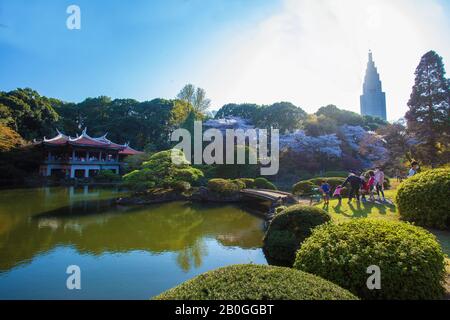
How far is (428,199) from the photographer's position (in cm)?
→ 627

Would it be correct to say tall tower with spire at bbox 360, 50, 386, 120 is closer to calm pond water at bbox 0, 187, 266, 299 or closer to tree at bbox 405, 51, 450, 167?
tree at bbox 405, 51, 450, 167

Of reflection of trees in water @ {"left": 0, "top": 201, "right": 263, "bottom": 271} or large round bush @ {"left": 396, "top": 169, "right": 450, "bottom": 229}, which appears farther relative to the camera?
reflection of trees in water @ {"left": 0, "top": 201, "right": 263, "bottom": 271}

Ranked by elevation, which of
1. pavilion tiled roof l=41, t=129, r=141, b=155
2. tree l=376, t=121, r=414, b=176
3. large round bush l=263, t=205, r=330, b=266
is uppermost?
pavilion tiled roof l=41, t=129, r=141, b=155

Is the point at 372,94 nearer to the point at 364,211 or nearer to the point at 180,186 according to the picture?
the point at 180,186

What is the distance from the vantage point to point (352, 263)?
10.1 ft

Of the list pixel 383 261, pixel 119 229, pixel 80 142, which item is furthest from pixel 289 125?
pixel 383 261

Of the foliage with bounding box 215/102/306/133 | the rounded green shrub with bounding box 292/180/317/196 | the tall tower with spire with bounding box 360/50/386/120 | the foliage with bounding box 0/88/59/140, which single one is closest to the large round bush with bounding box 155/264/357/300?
the rounded green shrub with bounding box 292/180/317/196

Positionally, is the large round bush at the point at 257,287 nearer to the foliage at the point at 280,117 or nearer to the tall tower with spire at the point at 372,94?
the foliage at the point at 280,117

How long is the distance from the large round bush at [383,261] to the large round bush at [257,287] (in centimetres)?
83

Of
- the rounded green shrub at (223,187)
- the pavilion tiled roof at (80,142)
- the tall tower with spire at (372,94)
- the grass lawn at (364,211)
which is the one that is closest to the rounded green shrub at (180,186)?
the rounded green shrub at (223,187)

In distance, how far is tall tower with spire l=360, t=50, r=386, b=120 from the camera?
6972 cm

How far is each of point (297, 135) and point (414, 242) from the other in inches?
920

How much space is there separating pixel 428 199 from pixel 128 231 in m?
8.87

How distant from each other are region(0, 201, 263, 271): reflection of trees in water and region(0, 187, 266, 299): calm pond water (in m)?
0.02
